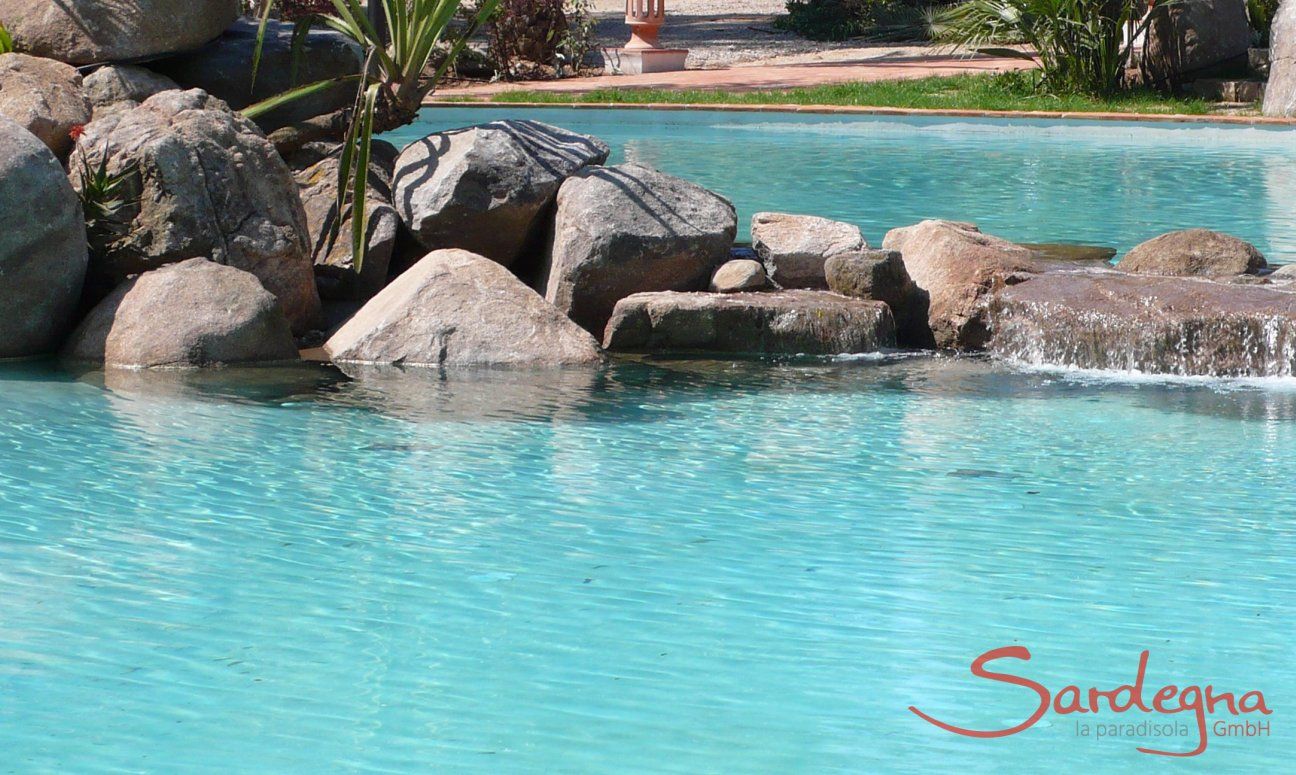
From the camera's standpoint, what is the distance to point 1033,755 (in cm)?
356

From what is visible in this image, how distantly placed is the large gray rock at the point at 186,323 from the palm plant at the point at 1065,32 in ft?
44.1

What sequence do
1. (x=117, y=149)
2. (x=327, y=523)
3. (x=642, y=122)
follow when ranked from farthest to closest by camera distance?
(x=642, y=122), (x=117, y=149), (x=327, y=523)

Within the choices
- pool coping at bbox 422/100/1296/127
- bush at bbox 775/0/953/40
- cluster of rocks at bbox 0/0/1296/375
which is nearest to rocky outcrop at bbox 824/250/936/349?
cluster of rocks at bbox 0/0/1296/375

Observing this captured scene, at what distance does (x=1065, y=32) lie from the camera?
1888cm

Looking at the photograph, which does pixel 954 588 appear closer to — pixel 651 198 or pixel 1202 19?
pixel 651 198

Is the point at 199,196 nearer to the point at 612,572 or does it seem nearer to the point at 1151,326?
the point at 612,572

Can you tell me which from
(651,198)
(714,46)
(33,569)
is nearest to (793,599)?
(33,569)

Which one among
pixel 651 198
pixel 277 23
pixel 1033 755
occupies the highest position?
A: pixel 277 23

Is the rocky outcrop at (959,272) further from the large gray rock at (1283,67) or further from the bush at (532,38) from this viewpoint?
the bush at (532,38)

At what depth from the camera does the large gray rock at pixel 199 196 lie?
7.80 m

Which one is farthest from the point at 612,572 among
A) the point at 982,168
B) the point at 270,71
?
the point at 982,168

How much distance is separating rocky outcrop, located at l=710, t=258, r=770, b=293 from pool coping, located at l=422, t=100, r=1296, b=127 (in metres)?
10.1

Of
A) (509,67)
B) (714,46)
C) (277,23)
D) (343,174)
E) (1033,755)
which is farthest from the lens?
(714,46)

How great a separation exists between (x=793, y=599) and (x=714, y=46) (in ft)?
80.6
